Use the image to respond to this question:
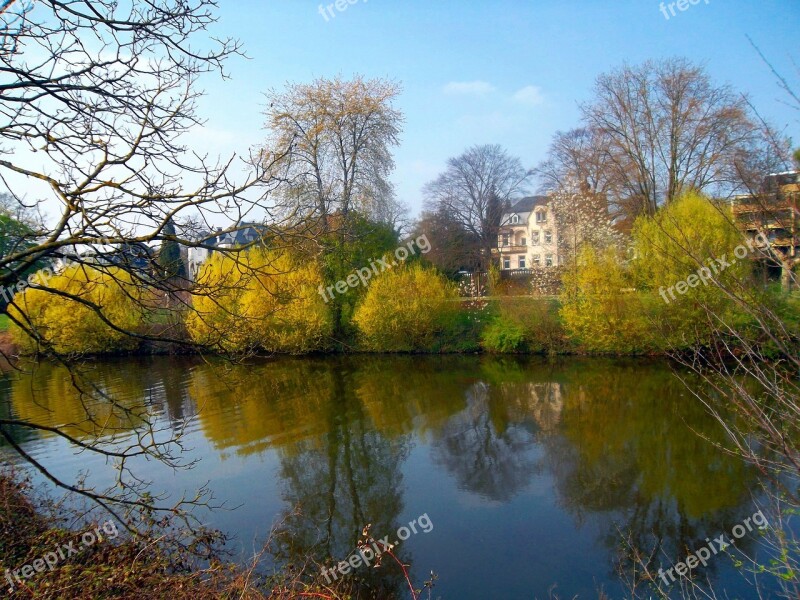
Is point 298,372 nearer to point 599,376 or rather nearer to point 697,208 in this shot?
point 599,376

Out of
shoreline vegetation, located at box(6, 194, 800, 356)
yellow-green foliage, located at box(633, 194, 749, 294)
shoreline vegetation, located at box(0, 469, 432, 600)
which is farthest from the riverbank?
yellow-green foliage, located at box(633, 194, 749, 294)

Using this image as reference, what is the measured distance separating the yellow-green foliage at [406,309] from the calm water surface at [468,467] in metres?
5.28

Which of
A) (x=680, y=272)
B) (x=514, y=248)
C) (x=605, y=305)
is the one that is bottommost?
(x=605, y=305)

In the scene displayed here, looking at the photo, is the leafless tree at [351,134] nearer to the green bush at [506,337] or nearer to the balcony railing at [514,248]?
the green bush at [506,337]

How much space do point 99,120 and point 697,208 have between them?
1852 cm

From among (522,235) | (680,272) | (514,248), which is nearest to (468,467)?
(680,272)

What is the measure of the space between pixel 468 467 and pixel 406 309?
1319 cm

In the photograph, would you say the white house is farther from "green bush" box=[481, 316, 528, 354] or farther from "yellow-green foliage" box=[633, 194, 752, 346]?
"yellow-green foliage" box=[633, 194, 752, 346]

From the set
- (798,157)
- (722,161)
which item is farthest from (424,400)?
(722,161)

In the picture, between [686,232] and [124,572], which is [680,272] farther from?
[124,572]

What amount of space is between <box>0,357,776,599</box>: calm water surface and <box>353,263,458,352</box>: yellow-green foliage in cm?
528

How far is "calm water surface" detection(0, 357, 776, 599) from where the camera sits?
7102 millimetres

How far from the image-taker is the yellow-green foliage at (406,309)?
23.1m

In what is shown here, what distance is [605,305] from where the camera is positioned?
65.1 feet
